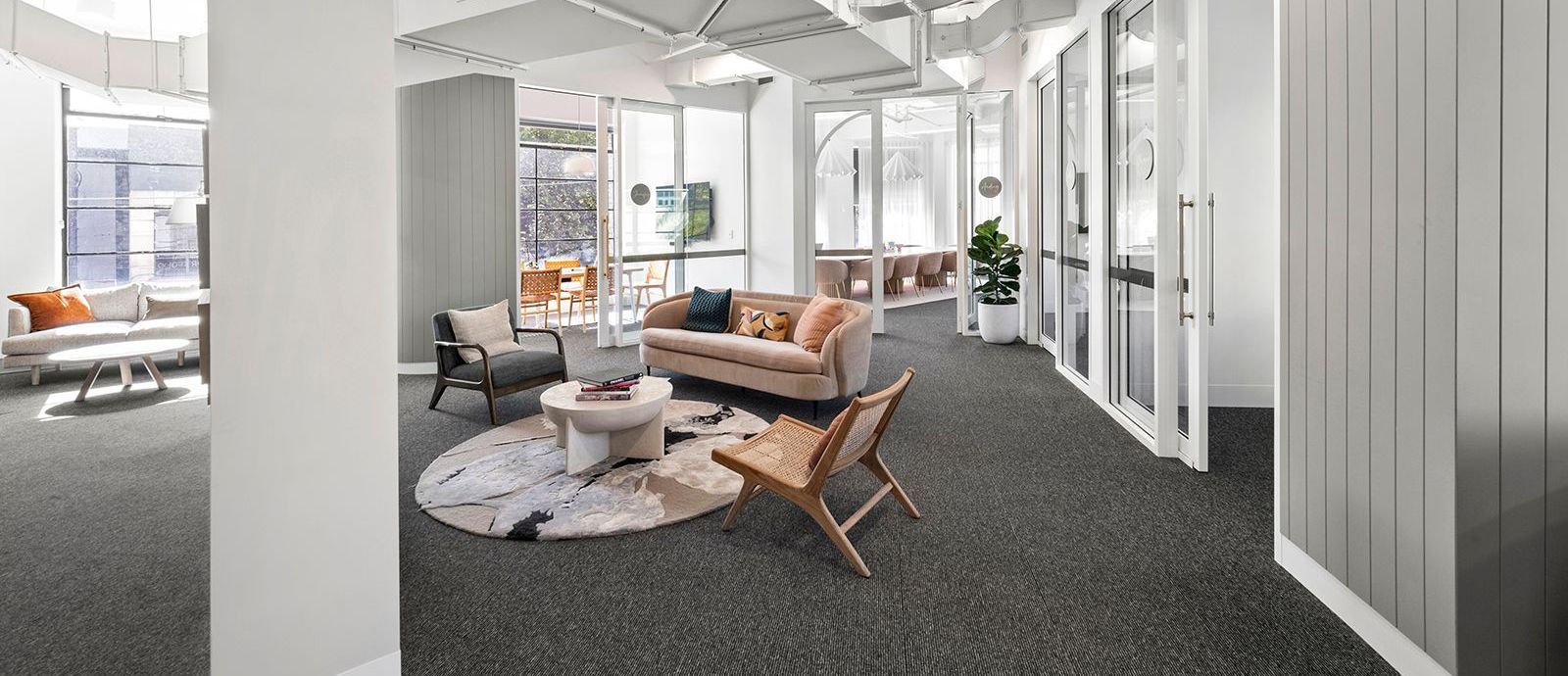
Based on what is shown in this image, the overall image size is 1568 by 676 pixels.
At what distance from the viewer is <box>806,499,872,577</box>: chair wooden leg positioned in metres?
2.78

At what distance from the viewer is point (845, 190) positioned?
29.7 feet

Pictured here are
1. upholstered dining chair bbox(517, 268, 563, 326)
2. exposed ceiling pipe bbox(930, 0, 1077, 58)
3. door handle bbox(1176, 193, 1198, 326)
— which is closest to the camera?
door handle bbox(1176, 193, 1198, 326)

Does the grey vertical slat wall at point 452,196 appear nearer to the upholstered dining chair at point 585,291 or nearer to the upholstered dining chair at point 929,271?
the upholstered dining chair at point 585,291

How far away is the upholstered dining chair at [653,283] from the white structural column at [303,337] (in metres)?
6.85

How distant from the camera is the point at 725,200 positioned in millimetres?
9273

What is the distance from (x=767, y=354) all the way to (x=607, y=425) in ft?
5.65

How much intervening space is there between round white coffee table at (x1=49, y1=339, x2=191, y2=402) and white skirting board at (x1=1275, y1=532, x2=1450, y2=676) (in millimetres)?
3355

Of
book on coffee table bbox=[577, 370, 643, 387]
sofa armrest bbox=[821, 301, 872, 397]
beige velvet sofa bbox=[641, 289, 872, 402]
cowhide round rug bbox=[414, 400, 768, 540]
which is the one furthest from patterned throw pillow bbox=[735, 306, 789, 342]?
book on coffee table bbox=[577, 370, 643, 387]

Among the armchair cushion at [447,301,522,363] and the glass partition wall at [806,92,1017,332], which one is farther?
the glass partition wall at [806,92,1017,332]

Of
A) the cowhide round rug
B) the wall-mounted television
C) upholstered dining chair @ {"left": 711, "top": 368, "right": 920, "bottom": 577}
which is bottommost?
the cowhide round rug

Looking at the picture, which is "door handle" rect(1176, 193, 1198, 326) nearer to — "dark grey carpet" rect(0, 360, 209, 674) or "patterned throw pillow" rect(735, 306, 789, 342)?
"patterned throw pillow" rect(735, 306, 789, 342)

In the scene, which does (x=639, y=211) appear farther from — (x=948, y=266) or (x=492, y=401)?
(x=948, y=266)

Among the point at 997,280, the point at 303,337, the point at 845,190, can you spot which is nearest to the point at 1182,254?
the point at 303,337

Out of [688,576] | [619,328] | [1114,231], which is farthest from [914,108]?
[688,576]
